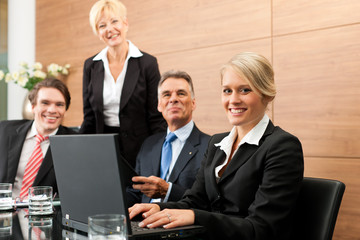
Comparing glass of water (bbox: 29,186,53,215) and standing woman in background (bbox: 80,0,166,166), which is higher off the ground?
standing woman in background (bbox: 80,0,166,166)

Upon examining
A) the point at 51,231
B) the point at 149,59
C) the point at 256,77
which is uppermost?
the point at 149,59

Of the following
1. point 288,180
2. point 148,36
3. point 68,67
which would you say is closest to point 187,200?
point 288,180

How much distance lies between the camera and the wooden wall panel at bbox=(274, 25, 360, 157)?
3154mm

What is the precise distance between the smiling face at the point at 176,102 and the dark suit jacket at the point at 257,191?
827 mm

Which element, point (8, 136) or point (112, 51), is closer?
point (8, 136)

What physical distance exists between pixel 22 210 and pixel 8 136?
111cm

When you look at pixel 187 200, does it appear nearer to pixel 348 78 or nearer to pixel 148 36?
pixel 348 78

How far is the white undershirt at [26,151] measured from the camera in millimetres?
2908

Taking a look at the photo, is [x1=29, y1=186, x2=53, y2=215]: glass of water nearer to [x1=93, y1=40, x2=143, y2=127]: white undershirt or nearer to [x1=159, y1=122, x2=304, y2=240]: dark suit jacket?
[x1=159, y1=122, x2=304, y2=240]: dark suit jacket

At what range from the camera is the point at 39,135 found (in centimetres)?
299

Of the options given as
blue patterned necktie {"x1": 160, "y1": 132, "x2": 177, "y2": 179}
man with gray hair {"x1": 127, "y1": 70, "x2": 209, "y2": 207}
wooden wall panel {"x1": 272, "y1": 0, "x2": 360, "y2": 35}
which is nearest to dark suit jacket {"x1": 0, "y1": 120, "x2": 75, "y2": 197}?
man with gray hair {"x1": 127, "y1": 70, "x2": 209, "y2": 207}

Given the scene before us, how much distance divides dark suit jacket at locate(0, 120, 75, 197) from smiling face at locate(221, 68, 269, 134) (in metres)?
1.26

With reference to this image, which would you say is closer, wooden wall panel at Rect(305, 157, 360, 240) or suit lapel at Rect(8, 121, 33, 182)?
suit lapel at Rect(8, 121, 33, 182)

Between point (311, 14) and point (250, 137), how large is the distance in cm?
184
